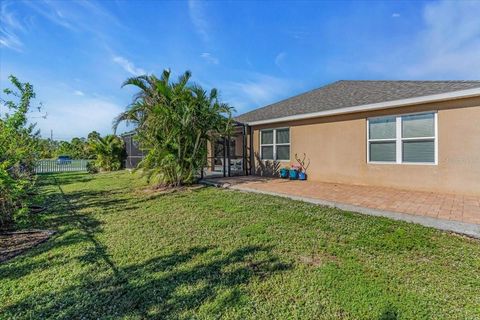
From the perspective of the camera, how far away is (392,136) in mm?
8156

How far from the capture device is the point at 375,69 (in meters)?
15.7

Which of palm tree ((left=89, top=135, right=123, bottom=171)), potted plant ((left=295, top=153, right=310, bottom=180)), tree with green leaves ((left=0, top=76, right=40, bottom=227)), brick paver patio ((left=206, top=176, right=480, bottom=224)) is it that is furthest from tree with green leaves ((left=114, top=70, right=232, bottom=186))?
palm tree ((left=89, top=135, right=123, bottom=171))

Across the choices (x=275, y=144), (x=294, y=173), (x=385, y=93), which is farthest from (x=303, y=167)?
(x=385, y=93)

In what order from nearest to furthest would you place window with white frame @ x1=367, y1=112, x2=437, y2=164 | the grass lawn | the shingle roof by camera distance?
the grass lawn < the shingle roof < window with white frame @ x1=367, y1=112, x2=437, y2=164

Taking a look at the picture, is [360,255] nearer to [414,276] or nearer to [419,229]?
[414,276]

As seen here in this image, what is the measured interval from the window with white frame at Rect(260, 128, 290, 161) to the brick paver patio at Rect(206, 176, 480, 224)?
3.39 metres

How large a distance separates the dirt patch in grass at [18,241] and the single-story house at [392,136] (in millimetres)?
8239

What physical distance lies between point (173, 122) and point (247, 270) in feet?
22.2

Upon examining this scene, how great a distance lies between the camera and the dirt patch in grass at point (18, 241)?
13.2 ft

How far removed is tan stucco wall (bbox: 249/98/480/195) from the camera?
6727 millimetres

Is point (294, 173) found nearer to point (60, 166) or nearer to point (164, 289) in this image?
point (164, 289)

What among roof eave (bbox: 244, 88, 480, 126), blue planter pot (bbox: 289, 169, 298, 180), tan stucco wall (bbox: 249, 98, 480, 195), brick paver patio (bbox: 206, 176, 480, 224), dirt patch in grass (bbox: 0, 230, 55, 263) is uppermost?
roof eave (bbox: 244, 88, 480, 126)

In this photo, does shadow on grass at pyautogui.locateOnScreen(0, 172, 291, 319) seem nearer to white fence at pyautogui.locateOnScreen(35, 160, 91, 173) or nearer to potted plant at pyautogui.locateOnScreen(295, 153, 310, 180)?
potted plant at pyautogui.locateOnScreen(295, 153, 310, 180)

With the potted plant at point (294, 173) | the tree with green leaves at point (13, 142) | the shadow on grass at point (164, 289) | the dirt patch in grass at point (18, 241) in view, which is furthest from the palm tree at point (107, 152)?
the shadow on grass at point (164, 289)
